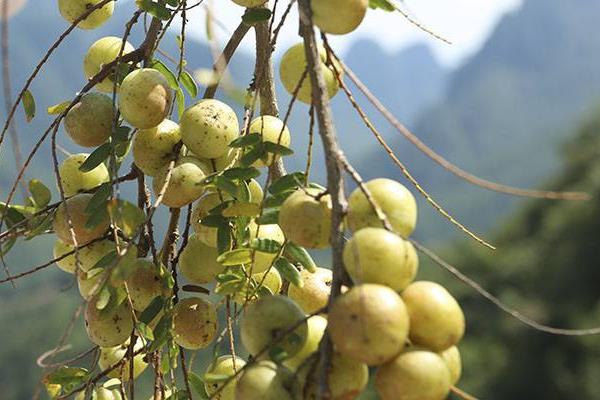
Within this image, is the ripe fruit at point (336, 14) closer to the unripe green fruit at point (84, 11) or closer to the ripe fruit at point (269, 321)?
the ripe fruit at point (269, 321)

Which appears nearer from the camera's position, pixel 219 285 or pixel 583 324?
pixel 219 285

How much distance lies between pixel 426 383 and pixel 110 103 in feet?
1.82

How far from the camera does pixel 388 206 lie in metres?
0.61

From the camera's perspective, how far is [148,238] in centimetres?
88

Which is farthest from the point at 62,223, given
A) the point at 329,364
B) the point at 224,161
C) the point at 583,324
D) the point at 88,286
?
the point at 583,324

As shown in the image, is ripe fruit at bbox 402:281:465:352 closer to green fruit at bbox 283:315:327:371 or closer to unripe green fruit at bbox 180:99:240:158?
green fruit at bbox 283:315:327:371

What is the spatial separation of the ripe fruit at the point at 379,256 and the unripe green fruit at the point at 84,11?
0.62 m

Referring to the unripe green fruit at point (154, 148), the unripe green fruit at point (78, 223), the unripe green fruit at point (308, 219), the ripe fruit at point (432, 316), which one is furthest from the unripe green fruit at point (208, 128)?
the ripe fruit at point (432, 316)

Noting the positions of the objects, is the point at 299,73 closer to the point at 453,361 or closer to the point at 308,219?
the point at 308,219

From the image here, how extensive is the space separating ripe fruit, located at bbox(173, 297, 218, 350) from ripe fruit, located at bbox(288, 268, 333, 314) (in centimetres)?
11

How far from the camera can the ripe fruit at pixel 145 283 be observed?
840 mm

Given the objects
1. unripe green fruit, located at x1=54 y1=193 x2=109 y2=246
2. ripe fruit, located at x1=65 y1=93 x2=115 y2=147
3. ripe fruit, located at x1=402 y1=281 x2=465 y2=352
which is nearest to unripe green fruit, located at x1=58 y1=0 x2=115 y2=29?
ripe fruit, located at x1=65 y1=93 x2=115 y2=147

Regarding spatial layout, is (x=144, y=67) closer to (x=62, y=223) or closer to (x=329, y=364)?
(x=62, y=223)

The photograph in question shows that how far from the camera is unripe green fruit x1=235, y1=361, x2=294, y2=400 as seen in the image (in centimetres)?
55
